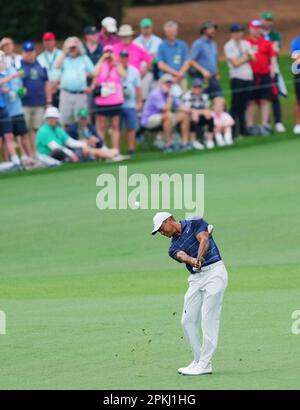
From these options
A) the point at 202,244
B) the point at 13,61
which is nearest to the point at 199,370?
the point at 202,244

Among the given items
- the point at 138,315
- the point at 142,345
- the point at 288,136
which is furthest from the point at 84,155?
the point at 142,345

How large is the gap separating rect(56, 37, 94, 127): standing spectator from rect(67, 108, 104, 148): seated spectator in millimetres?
195

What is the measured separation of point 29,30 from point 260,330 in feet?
96.2

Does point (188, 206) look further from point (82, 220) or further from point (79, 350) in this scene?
point (79, 350)

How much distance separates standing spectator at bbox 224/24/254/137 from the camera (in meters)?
28.5

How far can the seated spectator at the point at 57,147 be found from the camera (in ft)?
82.7

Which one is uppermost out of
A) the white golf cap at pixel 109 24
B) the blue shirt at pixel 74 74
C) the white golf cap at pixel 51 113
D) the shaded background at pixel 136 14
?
the shaded background at pixel 136 14

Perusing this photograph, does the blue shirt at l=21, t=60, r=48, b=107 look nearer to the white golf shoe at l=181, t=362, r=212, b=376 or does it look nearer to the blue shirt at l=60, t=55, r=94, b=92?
the blue shirt at l=60, t=55, r=94, b=92

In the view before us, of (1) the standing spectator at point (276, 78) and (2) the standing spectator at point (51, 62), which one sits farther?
(1) the standing spectator at point (276, 78)

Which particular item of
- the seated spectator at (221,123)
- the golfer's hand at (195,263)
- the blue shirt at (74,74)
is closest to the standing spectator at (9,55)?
the blue shirt at (74,74)

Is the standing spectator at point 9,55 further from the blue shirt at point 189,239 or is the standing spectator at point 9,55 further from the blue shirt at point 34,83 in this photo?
the blue shirt at point 189,239

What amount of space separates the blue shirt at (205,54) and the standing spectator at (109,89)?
7.70ft

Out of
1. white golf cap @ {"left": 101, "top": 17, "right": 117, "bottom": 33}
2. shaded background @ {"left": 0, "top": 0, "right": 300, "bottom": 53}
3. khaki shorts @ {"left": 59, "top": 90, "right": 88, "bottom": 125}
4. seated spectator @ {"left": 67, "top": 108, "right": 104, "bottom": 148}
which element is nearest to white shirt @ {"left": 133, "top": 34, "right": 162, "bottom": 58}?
white golf cap @ {"left": 101, "top": 17, "right": 117, "bottom": 33}

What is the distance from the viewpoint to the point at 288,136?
29.6 m
